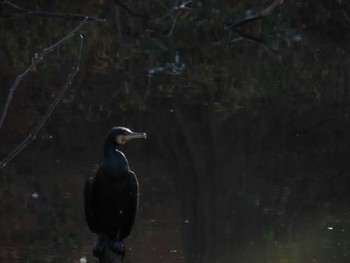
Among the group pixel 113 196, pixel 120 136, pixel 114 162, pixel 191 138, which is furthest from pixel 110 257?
pixel 191 138

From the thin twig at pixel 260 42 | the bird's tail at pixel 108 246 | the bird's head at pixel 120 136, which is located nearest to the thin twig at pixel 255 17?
the thin twig at pixel 260 42

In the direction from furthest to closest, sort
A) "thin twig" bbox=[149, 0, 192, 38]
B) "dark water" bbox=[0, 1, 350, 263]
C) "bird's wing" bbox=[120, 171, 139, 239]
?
"thin twig" bbox=[149, 0, 192, 38], "dark water" bbox=[0, 1, 350, 263], "bird's wing" bbox=[120, 171, 139, 239]

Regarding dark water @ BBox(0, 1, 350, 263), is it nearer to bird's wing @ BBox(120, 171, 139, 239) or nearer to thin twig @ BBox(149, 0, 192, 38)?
thin twig @ BBox(149, 0, 192, 38)

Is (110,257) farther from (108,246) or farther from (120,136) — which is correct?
(120,136)

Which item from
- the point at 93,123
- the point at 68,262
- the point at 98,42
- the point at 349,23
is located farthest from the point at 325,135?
the point at 349,23

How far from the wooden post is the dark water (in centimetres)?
93

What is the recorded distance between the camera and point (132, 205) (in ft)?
14.2

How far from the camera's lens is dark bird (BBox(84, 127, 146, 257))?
Answer: 416 centimetres

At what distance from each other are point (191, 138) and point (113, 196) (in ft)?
11.4

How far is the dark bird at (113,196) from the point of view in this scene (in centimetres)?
416

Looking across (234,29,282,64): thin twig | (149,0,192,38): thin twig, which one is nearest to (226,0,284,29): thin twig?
(234,29,282,64): thin twig

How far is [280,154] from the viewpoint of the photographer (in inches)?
284

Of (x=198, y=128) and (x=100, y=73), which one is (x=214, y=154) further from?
(x=100, y=73)

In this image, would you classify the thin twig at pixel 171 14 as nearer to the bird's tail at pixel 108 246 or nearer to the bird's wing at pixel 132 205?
the bird's wing at pixel 132 205
